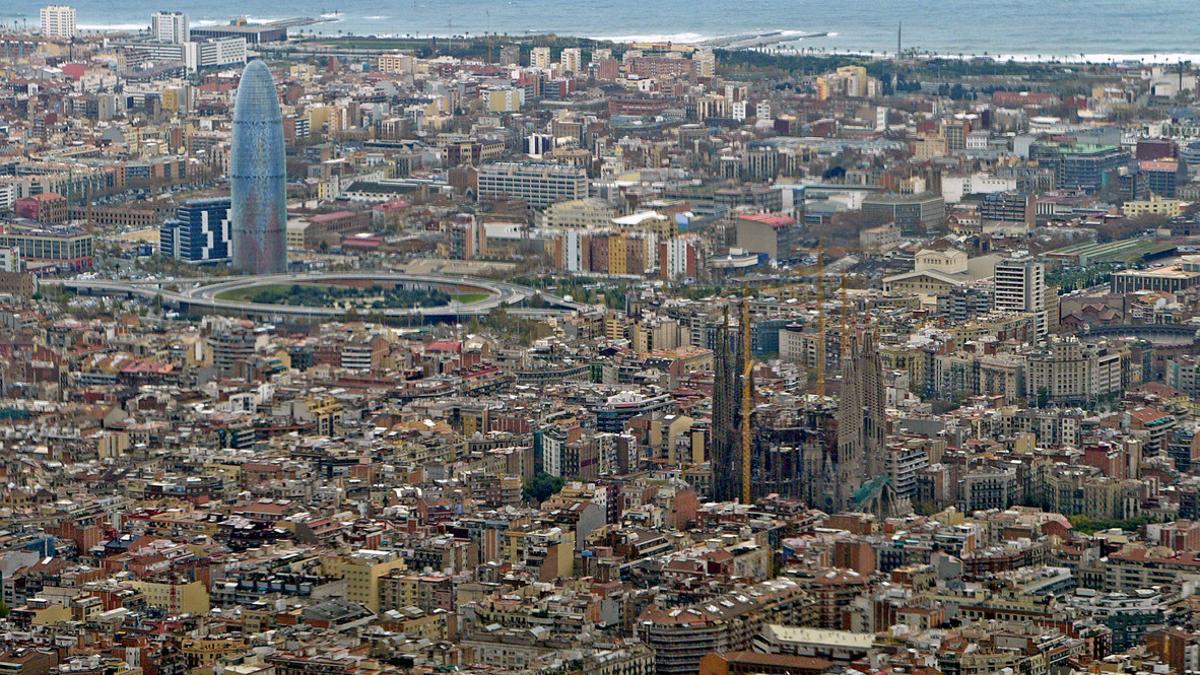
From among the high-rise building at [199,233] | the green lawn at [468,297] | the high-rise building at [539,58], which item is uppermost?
the high-rise building at [539,58]

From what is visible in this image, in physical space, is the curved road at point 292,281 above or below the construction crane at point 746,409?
below

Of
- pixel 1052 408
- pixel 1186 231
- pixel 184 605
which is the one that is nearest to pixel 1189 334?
pixel 1052 408

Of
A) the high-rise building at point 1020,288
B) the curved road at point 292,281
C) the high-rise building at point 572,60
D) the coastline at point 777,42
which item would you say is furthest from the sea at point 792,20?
the high-rise building at point 1020,288

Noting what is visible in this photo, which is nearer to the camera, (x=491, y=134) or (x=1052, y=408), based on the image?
(x=1052, y=408)

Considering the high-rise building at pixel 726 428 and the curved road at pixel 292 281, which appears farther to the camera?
the curved road at pixel 292 281

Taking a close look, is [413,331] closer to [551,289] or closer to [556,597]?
[551,289]

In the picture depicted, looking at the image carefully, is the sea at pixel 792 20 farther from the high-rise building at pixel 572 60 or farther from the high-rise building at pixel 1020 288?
the high-rise building at pixel 1020 288

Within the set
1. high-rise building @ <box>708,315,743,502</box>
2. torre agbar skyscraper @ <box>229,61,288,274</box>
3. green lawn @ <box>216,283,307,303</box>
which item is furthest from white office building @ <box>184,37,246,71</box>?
high-rise building @ <box>708,315,743,502</box>

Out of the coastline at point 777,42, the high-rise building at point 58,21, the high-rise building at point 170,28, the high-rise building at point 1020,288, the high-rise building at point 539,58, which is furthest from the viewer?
the high-rise building at point 58,21

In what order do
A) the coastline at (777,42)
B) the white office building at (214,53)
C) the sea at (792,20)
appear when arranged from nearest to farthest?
the coastline at (777,42) < the white office building at (214,53) < the sea at (792,20)
